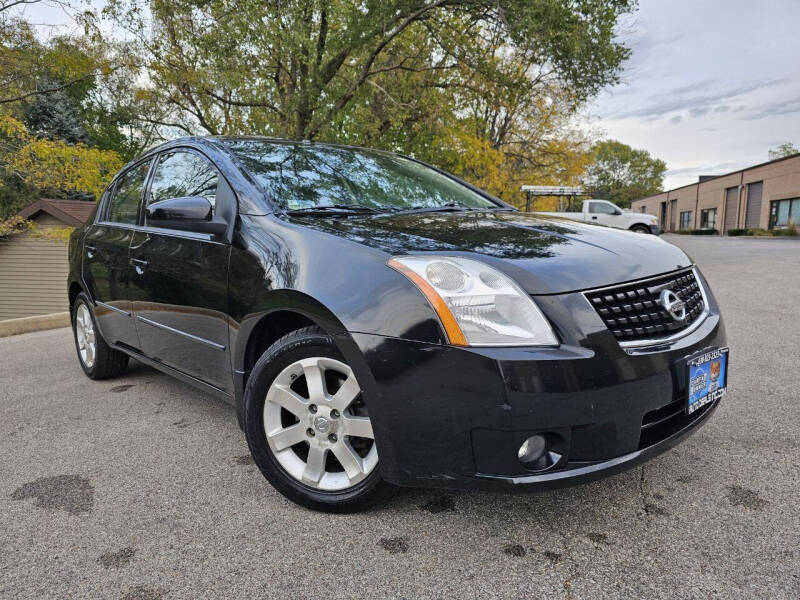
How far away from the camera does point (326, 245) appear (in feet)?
6.80

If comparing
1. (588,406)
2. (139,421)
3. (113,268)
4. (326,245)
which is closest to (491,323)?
(588,406)

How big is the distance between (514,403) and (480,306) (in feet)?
1.02

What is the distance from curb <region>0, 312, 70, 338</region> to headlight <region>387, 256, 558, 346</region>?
730cm

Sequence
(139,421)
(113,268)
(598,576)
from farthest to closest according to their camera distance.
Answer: (113,268)
(139,421)
(598,576)

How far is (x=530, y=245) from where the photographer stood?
2074mm

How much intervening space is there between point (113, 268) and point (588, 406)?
296 cm

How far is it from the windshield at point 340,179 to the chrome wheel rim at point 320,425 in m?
0.80

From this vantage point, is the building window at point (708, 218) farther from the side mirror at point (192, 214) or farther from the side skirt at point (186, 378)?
the side mirror at point (192, 214)

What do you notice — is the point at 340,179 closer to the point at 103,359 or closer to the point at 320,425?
the point at 320,425

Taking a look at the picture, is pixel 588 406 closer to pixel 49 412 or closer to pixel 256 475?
pixel 256 475

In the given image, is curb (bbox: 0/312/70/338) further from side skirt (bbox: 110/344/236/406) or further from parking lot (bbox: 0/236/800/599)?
parking lot (bbox: 0/236/800/599)

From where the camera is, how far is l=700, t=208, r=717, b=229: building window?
46.7m

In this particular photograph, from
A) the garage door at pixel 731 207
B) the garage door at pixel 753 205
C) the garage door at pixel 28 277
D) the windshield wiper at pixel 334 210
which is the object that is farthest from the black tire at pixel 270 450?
the garage door at pixel 731 207

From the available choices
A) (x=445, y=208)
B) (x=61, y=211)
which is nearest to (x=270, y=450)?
(x=445, y=208)
